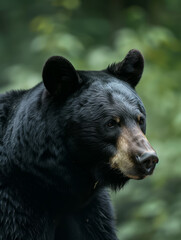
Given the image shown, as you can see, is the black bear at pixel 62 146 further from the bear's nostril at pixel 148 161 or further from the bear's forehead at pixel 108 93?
the bear's nostril at pixel 148 161

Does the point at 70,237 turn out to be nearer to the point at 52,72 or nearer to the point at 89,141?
the point at 89,141

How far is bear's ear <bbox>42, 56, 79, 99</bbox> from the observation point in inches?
172

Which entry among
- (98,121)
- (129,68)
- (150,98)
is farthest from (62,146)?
(150,98)

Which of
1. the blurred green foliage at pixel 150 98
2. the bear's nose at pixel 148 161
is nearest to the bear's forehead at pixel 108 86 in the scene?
the bear's nose at pixel 148 161

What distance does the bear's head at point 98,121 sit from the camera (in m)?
4.24

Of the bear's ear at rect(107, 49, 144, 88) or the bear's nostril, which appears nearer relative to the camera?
the bear's nostril

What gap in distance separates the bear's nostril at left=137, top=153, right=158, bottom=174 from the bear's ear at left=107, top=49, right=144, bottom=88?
89cm

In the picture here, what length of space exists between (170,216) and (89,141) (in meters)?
4.54

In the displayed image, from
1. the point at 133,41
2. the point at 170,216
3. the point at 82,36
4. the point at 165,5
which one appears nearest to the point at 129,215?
the point at 170,216

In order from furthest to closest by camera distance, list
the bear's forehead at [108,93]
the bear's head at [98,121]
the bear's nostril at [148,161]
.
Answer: the bear's forehead at [108,93], the bear's head at [98,121], the bear's nostril at [148,161]

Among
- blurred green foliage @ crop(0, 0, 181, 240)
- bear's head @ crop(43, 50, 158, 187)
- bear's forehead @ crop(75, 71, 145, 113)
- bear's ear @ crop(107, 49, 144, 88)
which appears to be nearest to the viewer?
bear's head @ crop(43, 50, 158, 187)

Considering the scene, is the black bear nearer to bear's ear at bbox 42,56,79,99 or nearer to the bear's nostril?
bear's ear at bbox 42,56,79,99

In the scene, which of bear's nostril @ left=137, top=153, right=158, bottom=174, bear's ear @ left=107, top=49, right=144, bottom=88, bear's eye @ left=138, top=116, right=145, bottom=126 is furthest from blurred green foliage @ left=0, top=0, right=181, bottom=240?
bear's nostril @ left=137, top=153, right=158, bottom=174

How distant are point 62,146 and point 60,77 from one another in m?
0.49
